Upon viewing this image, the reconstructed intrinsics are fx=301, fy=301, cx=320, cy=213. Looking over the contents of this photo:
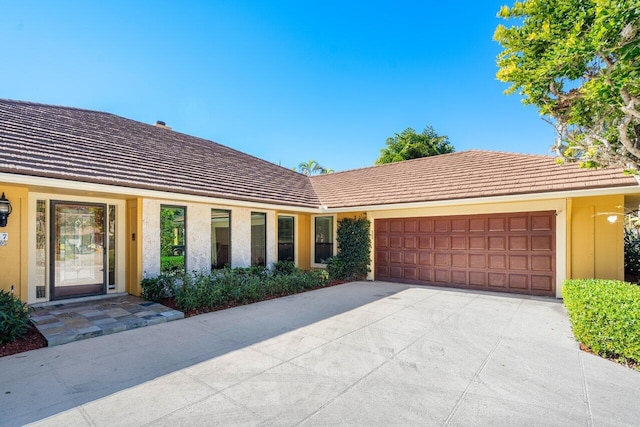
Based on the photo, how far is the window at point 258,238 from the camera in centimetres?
1119

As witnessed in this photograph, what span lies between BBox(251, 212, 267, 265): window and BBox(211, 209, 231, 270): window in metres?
1.13

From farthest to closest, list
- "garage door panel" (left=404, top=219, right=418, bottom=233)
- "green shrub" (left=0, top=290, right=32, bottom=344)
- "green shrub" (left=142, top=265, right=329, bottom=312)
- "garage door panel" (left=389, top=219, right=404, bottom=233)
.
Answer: "garage door panel" (left=389, top=219, right=404, bottom=233) < "garage door panel" (left=404, top=219, right=418, bottom=233) < "green shrub" (left=142, top=265, right=329, bottom=312) < "green shrub" (left=0, top=290, right=32, bottom=344)

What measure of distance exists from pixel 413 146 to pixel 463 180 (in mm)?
17975

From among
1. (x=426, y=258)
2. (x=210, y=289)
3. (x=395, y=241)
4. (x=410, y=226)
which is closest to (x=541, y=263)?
(x=426, y=258)

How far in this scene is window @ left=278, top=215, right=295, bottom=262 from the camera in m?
12.3

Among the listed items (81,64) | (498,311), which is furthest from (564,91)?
(81,64)

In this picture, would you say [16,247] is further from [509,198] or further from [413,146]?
[413,146]

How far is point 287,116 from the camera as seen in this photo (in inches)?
685

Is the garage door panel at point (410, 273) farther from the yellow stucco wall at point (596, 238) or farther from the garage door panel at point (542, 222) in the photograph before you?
the yellow stucco wall at point (596, 238)

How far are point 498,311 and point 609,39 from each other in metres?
5.65

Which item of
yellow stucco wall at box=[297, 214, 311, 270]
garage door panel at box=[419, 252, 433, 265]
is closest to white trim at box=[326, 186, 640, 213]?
garage door panel at box=[419, 252, 433, 265]

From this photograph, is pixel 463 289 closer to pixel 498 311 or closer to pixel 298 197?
pixel 498 311

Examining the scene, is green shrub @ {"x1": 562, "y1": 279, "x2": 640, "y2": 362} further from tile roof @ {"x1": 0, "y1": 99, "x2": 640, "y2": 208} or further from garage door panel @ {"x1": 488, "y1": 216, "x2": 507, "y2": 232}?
garage door panel @ {"x1": 488, "y1": 216, "x2": 507, "y2": 232}

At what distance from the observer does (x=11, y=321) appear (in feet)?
16.4
